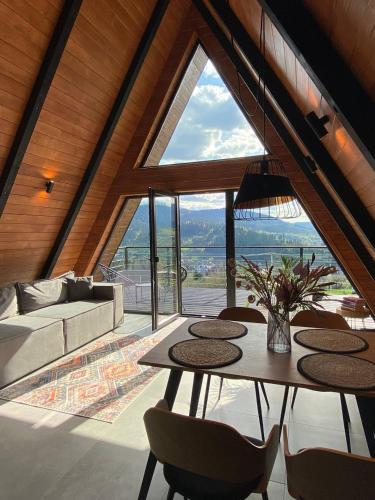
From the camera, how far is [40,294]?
13.6 feet

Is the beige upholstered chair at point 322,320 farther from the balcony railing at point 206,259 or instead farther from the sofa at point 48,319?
the sofa at point 48,319

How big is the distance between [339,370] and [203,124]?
3943 millimetres

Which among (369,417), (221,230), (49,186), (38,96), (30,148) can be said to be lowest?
(369,417)

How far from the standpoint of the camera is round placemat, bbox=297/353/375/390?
1457 millimetres

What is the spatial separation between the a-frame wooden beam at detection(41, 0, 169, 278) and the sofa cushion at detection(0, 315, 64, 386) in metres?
1.21

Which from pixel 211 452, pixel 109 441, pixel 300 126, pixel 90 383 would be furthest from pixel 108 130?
pixel 211 452

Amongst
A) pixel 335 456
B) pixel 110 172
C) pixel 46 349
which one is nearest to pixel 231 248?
pixel 110 172

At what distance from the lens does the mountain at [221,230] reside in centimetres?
464

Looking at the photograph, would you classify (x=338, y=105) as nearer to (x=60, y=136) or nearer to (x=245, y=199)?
(x=245, y=199)

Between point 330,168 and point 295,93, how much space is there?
616 mm

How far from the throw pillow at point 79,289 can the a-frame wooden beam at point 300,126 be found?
353 centimetres

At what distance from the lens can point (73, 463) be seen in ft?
6.54

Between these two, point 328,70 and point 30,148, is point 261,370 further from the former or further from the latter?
point 30,148

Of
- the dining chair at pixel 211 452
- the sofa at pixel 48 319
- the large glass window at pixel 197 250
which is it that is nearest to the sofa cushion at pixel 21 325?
the sofa at pixel 48 319
